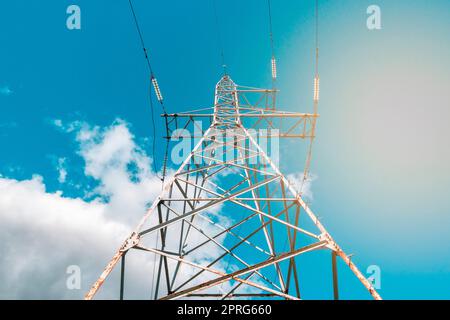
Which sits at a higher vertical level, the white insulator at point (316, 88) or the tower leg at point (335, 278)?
the white insulator at point (316, 88)

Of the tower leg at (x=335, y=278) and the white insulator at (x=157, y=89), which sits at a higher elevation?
the white insulator at (x=157, y=89)

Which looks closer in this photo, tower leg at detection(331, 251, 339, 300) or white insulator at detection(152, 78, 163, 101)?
tower leg at detection(331, 251, 339, 300)

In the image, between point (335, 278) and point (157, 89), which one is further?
point (157, 89)

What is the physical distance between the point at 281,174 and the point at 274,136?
3659 mm

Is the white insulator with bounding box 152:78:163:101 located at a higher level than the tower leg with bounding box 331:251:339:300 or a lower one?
higher

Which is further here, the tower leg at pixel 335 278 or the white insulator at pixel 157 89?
the white insulator at pixel 157 89

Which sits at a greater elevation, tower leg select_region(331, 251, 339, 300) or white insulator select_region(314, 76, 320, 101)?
white insulator select_region(314, 76, 320, 101)

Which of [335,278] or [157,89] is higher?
Answer: [157,89]

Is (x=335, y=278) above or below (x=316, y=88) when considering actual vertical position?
Answer: below
